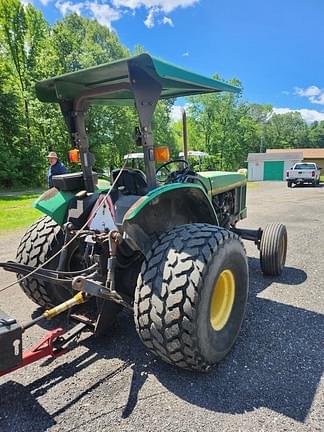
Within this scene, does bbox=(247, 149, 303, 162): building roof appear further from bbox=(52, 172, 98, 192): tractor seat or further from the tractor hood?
bbox=(52, 172, 98, 192): tractor seat

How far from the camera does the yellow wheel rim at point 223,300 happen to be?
2.67 metres

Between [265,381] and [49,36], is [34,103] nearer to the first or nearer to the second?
[49,36]

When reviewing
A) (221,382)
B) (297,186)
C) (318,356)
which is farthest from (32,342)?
(297,186)

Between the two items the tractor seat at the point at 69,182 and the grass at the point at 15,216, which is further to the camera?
the grass at the point at 15,216

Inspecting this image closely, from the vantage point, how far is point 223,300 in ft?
9.15

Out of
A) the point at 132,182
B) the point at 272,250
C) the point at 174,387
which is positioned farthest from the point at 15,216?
the point at 174,387

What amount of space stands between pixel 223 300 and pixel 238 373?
0.53m

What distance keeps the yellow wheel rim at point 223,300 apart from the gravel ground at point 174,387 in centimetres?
30

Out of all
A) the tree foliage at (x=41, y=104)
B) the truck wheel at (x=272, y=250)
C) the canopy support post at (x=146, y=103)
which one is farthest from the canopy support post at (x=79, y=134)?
the tree foliage at (x=41, y=104)

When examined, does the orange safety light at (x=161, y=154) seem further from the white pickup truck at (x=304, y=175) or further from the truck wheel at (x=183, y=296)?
the white pickup truck at (x=304, y=175)

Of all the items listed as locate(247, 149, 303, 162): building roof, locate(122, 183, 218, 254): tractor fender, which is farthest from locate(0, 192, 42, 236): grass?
locate(247, 149, 303, 162): building roof

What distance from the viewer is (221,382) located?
242 cm

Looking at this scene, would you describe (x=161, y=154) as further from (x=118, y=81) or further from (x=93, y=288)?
(x=93, y=288)

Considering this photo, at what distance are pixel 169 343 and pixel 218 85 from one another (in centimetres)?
219
